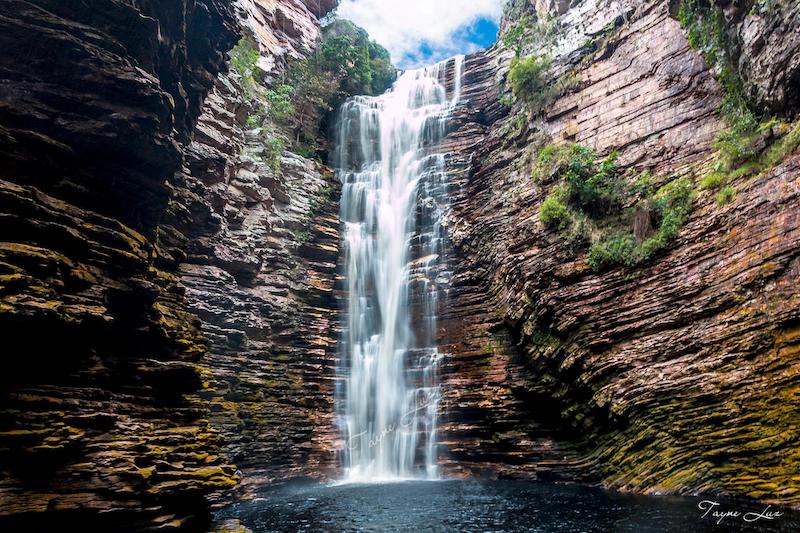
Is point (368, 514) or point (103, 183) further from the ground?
point (103, 183)

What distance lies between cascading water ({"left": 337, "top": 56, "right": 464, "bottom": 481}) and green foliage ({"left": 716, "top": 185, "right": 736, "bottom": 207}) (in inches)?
420

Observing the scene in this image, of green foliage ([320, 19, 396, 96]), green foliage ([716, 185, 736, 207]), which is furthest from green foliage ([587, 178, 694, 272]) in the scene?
green foliage ([320, 19, 396, 96])

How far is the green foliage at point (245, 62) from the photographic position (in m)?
21.6

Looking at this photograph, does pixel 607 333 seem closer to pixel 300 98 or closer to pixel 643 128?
pixel 643 128

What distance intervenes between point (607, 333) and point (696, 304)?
8.19 feet

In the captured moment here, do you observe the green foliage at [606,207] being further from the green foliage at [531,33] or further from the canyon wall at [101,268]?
the canyon wall at [101,268]

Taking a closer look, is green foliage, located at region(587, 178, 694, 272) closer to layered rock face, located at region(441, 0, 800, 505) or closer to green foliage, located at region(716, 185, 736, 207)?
layered rock face, located at region(441, 0, 800, 505)

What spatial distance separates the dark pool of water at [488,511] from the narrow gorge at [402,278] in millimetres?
135

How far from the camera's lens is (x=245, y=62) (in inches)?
873

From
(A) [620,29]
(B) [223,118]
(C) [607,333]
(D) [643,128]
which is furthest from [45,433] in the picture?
(A) [620,29]

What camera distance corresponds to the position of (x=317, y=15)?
3325 centimetres

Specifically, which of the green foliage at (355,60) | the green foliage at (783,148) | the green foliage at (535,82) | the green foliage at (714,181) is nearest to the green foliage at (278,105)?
the green foliage at (355,60)

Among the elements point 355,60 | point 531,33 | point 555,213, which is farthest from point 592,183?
point 355,60

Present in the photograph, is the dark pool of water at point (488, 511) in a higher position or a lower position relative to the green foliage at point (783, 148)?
lower
